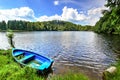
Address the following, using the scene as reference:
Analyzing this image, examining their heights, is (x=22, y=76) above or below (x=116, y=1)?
below

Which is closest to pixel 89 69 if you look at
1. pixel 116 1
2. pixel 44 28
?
pixel 116 1

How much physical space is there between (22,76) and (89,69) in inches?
295

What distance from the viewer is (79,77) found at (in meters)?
6.95

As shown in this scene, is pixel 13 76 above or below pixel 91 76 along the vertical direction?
above

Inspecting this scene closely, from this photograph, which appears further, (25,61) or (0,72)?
(25,61)

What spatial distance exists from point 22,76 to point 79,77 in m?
3.14

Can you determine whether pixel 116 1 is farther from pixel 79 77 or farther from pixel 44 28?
pixel 44 28

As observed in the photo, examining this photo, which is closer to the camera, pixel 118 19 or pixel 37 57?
pixel 37 57

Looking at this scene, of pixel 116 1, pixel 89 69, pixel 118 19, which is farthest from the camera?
pixel 116 1

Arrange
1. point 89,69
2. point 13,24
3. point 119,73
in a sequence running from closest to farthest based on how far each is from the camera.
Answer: point 119,73 < point 89,69 < point 13,24

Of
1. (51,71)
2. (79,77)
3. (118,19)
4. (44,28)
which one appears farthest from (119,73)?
(44,28)

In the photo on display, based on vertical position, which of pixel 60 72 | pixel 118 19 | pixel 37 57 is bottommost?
pixel 60 72

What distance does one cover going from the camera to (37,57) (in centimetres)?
1445

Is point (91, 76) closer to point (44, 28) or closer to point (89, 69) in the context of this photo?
point (89, 69)
